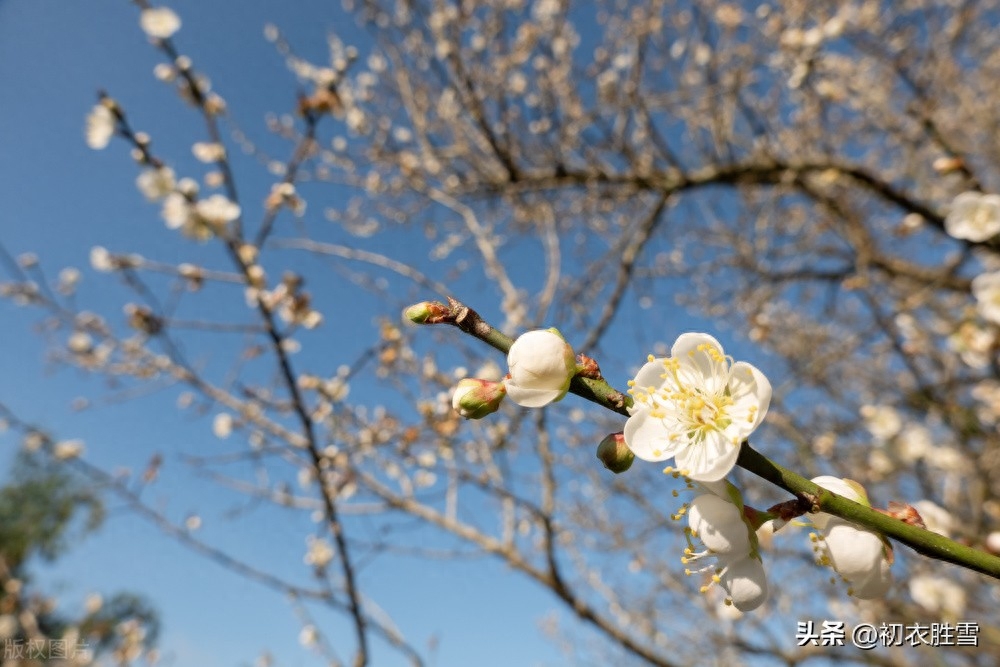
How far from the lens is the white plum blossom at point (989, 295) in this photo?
7.25 ft

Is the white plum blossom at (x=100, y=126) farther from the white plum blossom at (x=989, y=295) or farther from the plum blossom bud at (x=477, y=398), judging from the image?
the white plum blossom at (x=989, y=295)

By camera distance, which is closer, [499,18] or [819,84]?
[819,84]

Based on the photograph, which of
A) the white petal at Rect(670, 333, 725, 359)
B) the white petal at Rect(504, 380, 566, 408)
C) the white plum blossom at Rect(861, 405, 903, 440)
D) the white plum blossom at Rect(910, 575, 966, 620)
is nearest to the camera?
the white petal at Rect(504, 380, 566, 408)

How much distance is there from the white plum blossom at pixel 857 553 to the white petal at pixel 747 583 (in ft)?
0.27

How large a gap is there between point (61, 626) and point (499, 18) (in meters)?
19.2

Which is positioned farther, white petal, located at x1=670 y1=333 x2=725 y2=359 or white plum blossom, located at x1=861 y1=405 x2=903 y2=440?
white plum blossom, located at x1=861 y1=405 x2=903 y2=440

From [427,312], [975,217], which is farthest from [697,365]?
[975,217]

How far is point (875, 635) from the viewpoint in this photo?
115 cm

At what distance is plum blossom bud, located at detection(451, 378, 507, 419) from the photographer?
69 centimetres

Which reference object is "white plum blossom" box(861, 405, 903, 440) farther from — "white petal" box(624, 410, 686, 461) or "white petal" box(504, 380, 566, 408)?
"white petal" box(504, 380, 566, 408)

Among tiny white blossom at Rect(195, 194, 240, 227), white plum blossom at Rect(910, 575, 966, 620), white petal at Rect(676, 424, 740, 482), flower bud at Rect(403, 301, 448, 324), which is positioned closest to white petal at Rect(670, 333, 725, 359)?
white petal at Rect(676, 424, 740, 482)

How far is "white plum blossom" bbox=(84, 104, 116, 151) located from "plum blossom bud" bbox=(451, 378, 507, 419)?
1828 millimetres

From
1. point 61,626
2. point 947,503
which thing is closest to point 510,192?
point 947,503

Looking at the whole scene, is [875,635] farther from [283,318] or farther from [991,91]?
[991,91]
